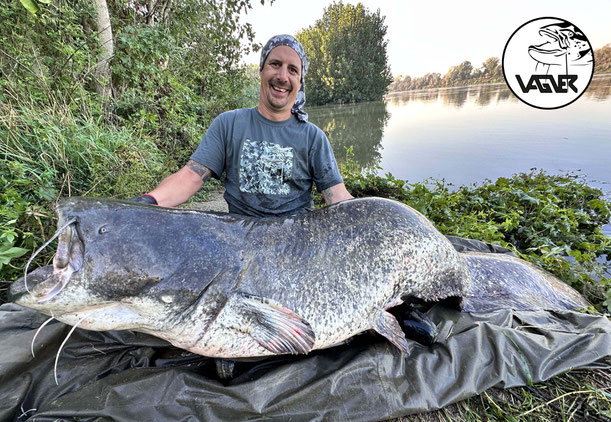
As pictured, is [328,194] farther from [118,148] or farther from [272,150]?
[118,148]

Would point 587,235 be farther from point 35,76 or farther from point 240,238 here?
point 35,76

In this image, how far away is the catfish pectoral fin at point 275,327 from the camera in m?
1.42

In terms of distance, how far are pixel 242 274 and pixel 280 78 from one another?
5.91 ft

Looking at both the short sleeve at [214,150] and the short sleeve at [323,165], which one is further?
the short sleeve at [323,165]

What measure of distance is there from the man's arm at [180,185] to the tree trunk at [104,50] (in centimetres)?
359

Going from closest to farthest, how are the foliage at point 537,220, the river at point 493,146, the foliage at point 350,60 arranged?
the foliage at point 537,220 < the river at point 493,146 < the foliage at point 350,60

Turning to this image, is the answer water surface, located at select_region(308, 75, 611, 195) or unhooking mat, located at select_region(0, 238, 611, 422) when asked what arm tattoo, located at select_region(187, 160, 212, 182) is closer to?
unhooking mat, located at select_region(0, 238, 611, 422)

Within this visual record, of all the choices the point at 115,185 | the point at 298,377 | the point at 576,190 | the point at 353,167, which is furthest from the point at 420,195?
the point at 115,185

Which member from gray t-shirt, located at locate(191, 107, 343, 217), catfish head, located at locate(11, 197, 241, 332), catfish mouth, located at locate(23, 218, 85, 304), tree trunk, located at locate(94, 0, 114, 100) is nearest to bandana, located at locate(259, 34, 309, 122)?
gray t-shirt, located at locate(191, 107, 343, 217)

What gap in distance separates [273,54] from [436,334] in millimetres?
2521

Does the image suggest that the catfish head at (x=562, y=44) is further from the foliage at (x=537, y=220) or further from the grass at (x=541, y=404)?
the grass at (x=541, y=404)

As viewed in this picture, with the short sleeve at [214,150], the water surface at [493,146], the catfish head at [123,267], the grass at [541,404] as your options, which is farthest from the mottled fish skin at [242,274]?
the water surface at [493,146]

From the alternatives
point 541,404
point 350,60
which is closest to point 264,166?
point 541,404

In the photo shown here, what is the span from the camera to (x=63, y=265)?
4.09 feet
